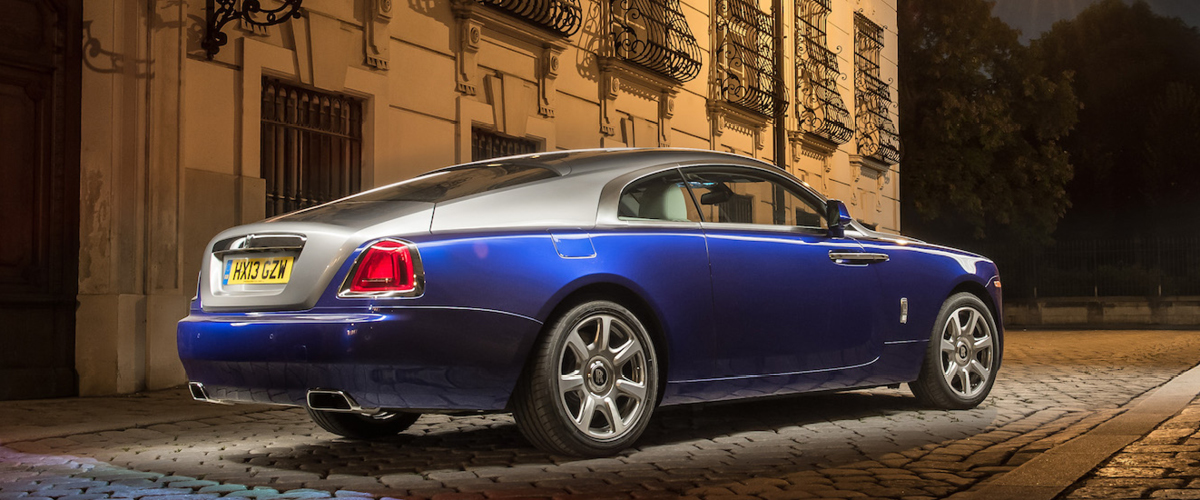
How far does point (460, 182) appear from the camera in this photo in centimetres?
589

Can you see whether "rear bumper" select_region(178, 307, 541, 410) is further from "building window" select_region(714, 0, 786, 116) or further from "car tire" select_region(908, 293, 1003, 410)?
"building window" select_region(714, 0, 786, 116)

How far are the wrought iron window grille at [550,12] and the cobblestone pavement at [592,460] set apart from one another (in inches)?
261

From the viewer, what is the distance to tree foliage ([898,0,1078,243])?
127 ft

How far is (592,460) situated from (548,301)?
0.77 metres

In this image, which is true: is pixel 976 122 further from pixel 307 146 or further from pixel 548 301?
pixel 548 301

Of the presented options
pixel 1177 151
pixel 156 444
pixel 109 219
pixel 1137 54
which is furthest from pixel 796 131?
pixel 1137 54

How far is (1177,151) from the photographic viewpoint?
46.7 metres

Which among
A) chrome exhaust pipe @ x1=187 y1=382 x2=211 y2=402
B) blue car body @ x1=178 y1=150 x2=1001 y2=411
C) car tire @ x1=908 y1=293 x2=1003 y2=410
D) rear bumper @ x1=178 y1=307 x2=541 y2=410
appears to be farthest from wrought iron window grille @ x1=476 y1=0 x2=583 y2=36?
rear bumper @ x1=178 y1=307 x2=541 y2=410

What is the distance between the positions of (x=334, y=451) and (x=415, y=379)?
1.28 meters

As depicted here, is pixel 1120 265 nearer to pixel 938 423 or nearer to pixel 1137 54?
pixel 1137 54

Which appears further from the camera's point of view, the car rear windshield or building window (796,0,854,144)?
building window (796,0,854,144)

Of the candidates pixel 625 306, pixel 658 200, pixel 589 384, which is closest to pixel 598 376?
pixel 589 384

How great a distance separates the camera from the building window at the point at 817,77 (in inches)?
915

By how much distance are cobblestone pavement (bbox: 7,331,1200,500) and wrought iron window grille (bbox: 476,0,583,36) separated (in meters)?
6.62
